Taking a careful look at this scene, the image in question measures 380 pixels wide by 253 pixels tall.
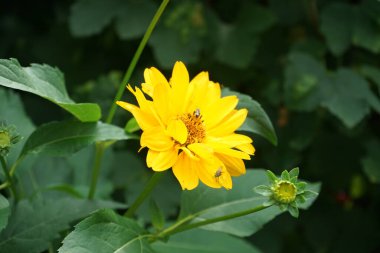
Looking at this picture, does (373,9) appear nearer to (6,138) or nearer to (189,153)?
(189,153)

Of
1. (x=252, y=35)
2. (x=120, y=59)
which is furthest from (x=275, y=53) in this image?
(x=120, y=59)

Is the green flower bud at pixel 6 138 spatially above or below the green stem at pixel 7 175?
above

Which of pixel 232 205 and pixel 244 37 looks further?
pixel 244 37

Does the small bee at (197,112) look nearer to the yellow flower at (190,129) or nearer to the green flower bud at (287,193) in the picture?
the yellow flower at (190,129)

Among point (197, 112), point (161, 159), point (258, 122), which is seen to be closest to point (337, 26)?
point (258, 122)

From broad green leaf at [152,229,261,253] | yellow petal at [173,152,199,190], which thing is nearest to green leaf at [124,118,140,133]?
yellow petal at [173,152,199,190]

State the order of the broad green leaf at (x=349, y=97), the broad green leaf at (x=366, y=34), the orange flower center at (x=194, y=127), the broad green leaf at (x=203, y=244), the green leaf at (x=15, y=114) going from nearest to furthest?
the orange flower center at (x=194, y=127)
the green leaf at (x=15, y=114)
the broad green leaf at (x=203, y=244)
the broad green leaf at (x=349, y=97)
the broad green leaf at (x=366, y=34)

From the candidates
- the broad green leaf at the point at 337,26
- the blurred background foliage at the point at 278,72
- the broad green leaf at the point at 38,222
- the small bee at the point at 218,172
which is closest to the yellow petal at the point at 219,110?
the small bee at the point at 218,172
